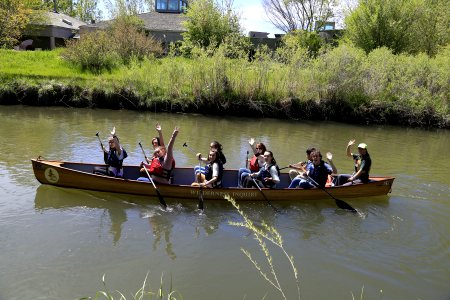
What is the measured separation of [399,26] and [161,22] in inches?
814

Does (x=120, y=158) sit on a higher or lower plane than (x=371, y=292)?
higher

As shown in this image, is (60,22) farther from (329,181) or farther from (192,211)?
(329,181)

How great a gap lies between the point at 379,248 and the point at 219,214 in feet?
10.6

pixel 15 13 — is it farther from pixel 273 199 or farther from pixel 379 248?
pixel 379 248

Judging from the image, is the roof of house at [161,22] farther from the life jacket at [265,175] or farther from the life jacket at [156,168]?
the life jacket at [265,175]

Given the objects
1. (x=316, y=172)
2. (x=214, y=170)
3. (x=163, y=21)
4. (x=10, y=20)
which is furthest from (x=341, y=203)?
(x=163, y=21)

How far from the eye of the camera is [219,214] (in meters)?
8.95

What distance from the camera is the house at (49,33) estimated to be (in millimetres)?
36656

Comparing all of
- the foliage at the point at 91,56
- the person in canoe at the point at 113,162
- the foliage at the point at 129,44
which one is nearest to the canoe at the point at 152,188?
the person in canoe at the point at 113,162

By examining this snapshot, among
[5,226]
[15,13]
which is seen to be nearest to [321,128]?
[5,226]

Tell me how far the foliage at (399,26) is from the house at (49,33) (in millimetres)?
25059

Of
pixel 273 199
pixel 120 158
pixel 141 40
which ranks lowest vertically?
pixel 273 199

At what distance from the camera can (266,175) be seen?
9711mm

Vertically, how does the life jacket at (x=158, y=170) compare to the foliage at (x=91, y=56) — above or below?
below
